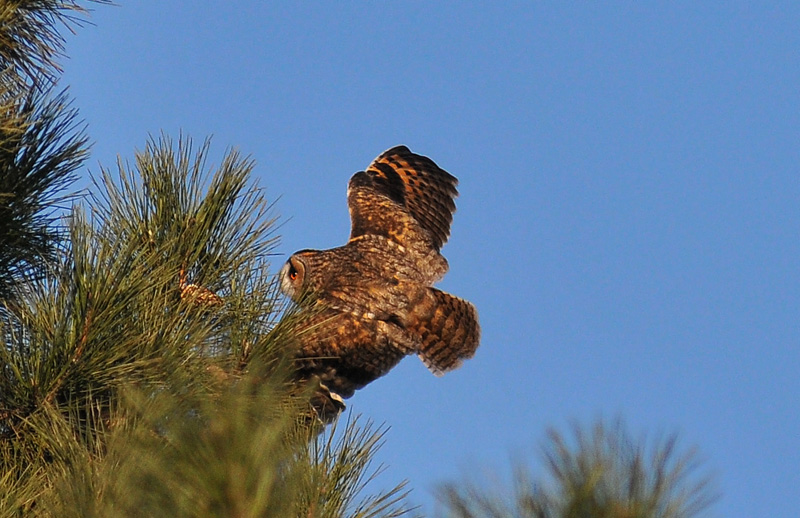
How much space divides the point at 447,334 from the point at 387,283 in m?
0.52

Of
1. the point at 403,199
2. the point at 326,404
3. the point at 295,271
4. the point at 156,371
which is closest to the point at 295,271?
the point at 295,271

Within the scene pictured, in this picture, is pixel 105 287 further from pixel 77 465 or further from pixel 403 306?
pixel 403 306

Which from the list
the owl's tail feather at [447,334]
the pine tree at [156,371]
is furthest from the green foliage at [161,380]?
the owl's tail feather at [447,334]

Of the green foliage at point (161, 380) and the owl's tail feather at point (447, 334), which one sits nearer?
the green foliage at point (161, 380)

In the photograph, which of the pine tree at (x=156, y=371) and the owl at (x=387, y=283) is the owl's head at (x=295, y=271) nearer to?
the owl at (x=387, y=283)

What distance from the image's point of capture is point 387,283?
231 inches

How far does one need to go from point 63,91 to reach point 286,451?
6.22 ft

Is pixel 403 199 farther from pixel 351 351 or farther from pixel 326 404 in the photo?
pixel 326 404

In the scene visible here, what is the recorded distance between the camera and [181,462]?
1.53m

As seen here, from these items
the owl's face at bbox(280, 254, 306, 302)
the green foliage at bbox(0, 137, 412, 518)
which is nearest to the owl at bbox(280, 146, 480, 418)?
the owl's face at bbox(280, 254, 306, 302)

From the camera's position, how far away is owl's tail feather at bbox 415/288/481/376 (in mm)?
6074

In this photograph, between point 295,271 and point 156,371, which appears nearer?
point 156,371

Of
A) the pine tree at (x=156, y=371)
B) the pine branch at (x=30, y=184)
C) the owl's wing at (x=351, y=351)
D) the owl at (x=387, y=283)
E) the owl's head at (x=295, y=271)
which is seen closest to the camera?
the pine tree at (x=156, y=371)

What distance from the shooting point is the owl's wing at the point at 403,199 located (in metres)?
6.42
